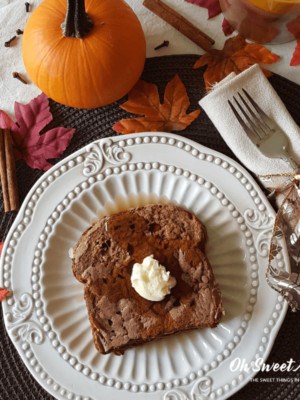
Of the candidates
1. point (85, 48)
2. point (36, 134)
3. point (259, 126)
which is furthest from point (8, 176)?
point (259, 126)

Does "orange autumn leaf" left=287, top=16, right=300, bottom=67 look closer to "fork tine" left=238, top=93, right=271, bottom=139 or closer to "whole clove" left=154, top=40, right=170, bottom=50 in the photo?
"fork tine" left=238, top=93, right=271, bottom=139

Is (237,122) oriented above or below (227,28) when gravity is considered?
below

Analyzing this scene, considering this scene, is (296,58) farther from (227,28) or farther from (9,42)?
(9,42)

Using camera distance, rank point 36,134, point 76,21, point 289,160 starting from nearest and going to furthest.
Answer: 1. point 76,21
2. point 289,160
3. point 36,134

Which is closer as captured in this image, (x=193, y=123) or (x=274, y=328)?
(x=274, y=328)

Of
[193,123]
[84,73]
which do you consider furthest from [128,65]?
[193,123]

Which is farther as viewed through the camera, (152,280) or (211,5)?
(211,5)

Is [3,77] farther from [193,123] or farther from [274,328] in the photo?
[274,328]
